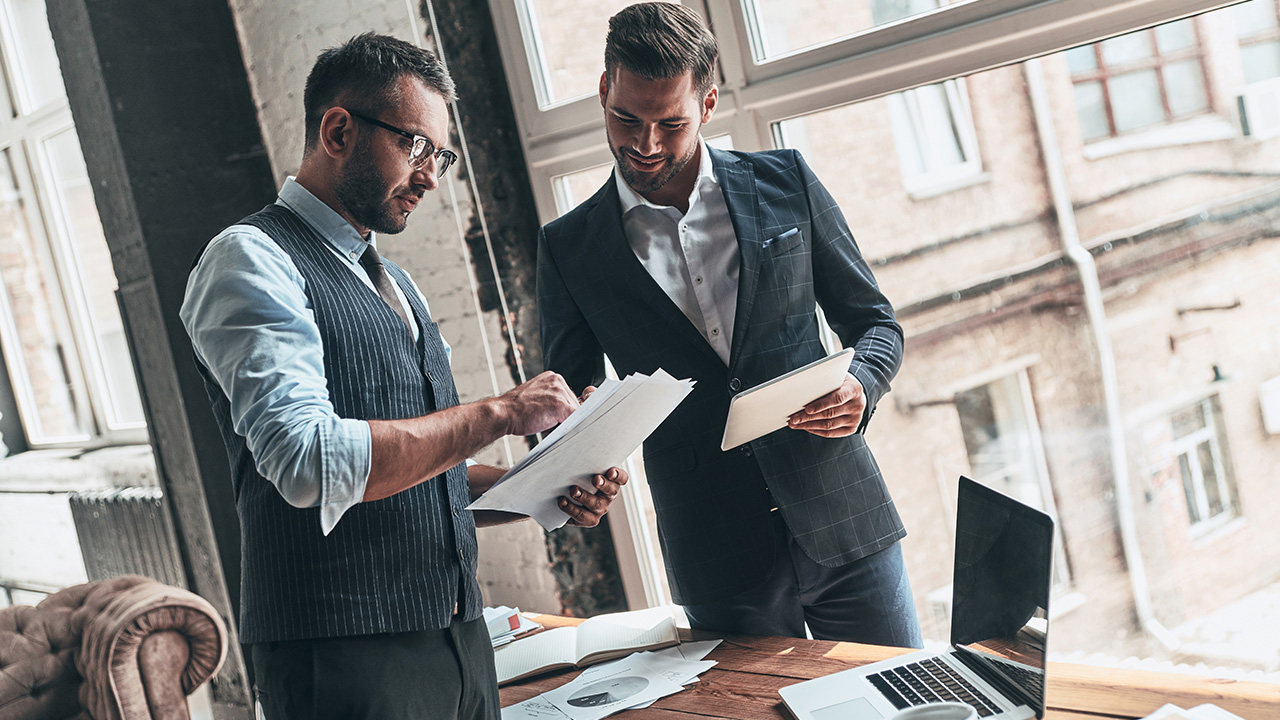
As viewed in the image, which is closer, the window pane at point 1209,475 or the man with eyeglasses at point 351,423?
the man with eyeglasses at point 351,423

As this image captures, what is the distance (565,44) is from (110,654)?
2503 mm

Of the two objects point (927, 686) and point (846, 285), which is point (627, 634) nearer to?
point (927, 686)

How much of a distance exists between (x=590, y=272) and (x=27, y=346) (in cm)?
507

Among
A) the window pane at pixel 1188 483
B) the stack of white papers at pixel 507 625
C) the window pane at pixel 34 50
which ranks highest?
the window pane at pixel 34 50

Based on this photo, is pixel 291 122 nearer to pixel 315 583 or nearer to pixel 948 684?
pixel 315 583

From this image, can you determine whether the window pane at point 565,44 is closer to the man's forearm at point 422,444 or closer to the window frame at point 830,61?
the window frame at point 830,61

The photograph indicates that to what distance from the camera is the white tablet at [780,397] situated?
1384 mm

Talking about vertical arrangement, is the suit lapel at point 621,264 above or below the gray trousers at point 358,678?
above

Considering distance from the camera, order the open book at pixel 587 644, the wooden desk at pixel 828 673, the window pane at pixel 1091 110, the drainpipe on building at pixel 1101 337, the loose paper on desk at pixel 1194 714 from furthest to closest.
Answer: the drainpipe on building at pixel 1101 337 → the window pane at pixel 1091 110 → the open book at pixel 587 644 → the wooden desk at pixel 828 673 → the loose paper on desk at pixel 1194 714

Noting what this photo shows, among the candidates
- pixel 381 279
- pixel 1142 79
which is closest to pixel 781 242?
pixel 381 279

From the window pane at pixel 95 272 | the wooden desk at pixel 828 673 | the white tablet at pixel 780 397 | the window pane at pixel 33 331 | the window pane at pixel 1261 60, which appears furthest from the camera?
the window pane at pixel 33 331

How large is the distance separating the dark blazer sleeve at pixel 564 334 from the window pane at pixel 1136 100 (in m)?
1.62

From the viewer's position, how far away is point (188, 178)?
3.42 m

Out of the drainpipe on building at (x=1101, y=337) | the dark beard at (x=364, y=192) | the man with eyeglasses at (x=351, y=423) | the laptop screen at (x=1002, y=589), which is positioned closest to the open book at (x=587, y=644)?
the man with eyeglasses at (x=351, y=423)
